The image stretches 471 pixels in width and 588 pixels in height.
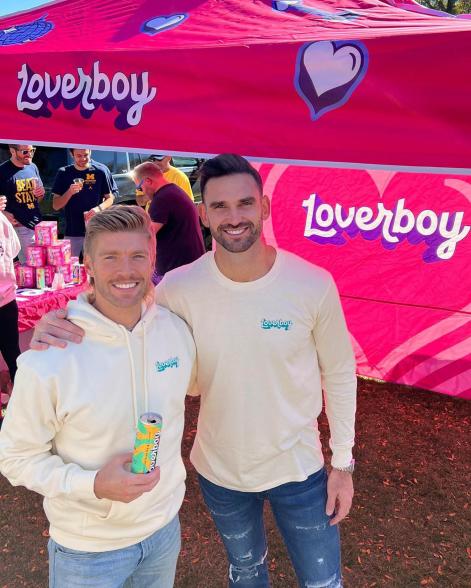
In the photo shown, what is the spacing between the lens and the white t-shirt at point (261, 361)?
5.90 feet

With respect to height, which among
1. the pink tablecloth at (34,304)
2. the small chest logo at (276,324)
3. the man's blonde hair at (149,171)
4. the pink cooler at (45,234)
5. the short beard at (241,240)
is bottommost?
the pink tablecloth at (34,304)

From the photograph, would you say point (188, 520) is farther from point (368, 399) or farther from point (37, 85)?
point (37, 85)

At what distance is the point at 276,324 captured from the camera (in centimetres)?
180

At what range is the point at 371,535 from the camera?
3039mm

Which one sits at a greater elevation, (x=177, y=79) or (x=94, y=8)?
(x=94, y=8)

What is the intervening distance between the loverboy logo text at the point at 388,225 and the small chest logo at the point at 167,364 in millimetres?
3284

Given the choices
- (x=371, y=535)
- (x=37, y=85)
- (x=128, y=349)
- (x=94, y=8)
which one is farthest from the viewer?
(x=371, y=535)

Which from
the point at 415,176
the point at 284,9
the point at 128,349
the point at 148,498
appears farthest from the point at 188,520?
the point at 415,176

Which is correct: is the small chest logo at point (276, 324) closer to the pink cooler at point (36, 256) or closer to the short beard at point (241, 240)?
the short beard at point (241, 240)

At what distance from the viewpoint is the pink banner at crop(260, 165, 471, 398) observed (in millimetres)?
4348

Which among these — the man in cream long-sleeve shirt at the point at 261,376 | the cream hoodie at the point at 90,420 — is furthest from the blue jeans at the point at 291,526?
the cream hoodie at the point at 90,420

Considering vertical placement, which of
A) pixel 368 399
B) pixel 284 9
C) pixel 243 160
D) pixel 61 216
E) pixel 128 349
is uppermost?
pixel 284 9

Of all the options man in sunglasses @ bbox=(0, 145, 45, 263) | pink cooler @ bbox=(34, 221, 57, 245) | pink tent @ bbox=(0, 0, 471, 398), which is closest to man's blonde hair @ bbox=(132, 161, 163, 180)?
pink cooler @ bbox=(34, 221, 57, 245)

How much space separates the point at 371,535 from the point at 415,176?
8.91 feet
